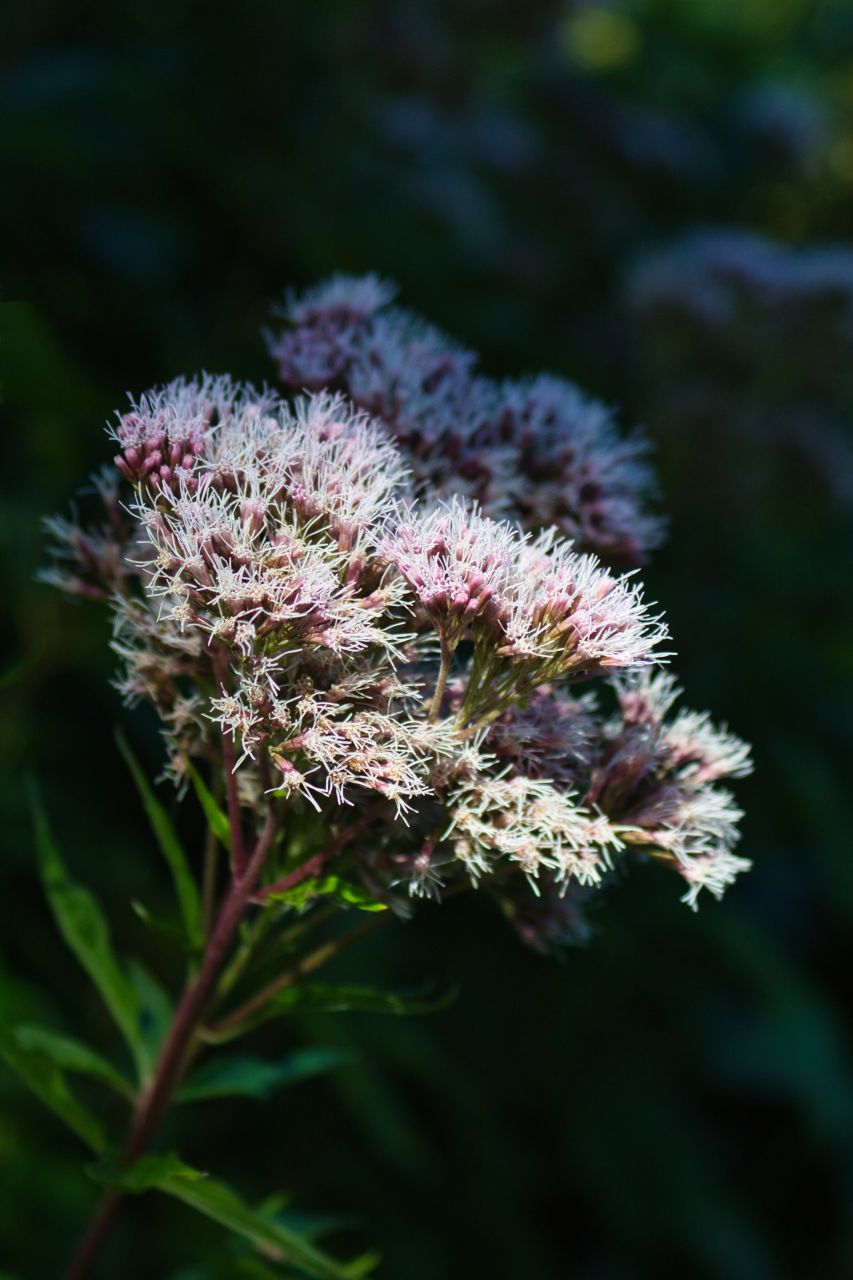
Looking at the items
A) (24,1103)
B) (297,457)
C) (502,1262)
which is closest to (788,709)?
(502,1262)

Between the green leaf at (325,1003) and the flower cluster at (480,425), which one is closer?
the green leaf at (325,1003)

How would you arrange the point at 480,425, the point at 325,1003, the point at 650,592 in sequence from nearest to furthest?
the point at 325,1003, the point at 480,425, the point at 650,592

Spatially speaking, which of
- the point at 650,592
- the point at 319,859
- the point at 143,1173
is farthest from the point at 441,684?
the point at 650,592

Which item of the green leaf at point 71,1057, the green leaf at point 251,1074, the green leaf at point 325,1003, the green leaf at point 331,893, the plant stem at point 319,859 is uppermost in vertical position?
the plant stem at point 319,859

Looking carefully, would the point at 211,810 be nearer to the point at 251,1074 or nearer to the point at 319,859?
the point at 319,859

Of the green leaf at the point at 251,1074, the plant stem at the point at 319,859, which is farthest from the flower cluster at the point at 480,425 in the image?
the green leaf at the point at 251,1074

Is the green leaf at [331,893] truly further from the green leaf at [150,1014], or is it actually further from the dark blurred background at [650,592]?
the dark blurred background at [650,592]

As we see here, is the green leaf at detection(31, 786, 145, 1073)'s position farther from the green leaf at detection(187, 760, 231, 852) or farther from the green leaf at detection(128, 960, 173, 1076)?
the green leaf at detection(187, 760, 231, 852)

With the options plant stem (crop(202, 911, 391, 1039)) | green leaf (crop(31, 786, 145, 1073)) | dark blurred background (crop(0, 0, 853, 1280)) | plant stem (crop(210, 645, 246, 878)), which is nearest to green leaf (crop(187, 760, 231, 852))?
plant stem (crop(210, 645, 246, 878))
